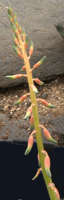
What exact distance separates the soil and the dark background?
0.49 feet

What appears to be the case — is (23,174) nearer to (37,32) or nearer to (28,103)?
(28,103)

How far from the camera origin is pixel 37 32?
3129 millimetres

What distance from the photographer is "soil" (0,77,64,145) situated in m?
2.78

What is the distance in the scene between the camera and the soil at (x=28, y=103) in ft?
9.13

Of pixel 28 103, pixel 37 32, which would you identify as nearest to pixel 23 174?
pixel 28 103

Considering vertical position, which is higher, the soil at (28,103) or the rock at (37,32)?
the rock at (37,32)

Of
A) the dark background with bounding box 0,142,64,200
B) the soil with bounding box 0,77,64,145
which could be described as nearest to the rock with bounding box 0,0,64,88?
the soil with bounding box 0,77,64,145

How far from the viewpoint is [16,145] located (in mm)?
2605

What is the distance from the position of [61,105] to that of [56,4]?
2.61 feet

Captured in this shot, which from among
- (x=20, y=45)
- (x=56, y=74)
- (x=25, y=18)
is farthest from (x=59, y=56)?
(x=20, y=45)

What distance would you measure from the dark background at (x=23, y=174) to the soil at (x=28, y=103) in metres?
0.15

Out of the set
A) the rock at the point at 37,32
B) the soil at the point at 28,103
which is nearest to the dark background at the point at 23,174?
the soil at the point at 28,103

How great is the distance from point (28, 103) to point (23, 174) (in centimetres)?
72

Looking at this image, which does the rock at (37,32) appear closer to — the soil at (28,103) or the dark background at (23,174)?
the soil at (28,103)
